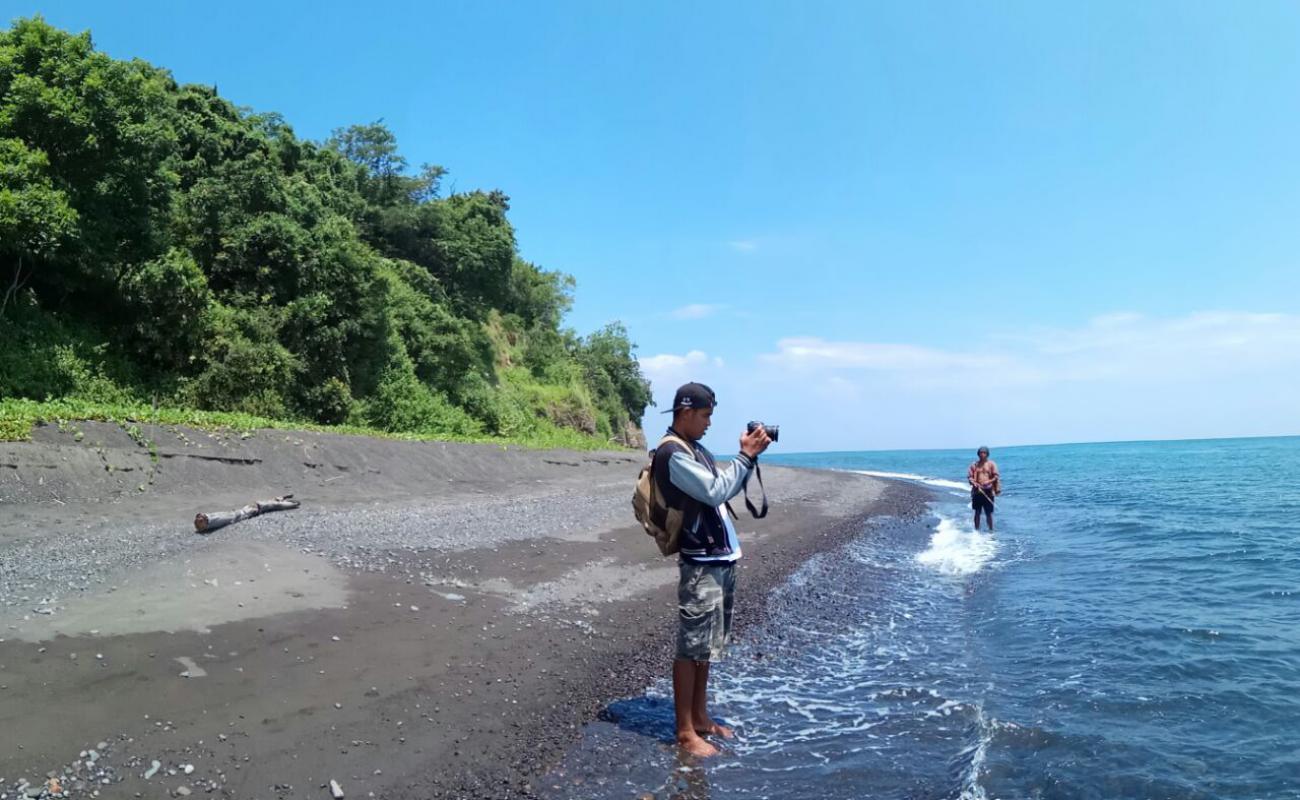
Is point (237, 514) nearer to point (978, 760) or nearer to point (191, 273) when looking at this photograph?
point (978, 760)

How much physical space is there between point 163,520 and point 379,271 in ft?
53.0

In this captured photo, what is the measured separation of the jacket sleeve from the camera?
494 centimetres

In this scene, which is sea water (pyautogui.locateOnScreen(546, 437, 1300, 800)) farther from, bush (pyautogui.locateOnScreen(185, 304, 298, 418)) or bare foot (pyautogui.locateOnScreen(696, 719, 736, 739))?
bush (pyautogui.locateOnScreen(185, 304, 298, 418))

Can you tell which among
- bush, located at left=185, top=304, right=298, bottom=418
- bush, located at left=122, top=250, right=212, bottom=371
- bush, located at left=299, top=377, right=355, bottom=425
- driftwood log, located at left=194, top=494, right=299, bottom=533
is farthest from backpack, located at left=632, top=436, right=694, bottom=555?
bush, located at left=299, top=377, right=355, bottom=425

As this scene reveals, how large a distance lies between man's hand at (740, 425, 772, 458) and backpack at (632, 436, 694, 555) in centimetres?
37

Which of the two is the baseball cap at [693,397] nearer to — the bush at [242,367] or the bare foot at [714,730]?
the bare foot at [714,730]

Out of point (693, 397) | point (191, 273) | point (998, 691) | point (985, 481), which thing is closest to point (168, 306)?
point (191, 273)

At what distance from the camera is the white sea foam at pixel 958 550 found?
47.6 ft

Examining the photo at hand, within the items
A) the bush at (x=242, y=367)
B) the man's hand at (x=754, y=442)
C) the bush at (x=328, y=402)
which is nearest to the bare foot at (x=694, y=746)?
the man's hand at (x=754, y=442)

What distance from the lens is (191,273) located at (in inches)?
752

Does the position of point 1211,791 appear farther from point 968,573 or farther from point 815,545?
point 815,545

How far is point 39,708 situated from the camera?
15.1 ft

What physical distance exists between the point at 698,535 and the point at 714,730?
1.68 meters

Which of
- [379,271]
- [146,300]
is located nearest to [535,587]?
[146,300]
